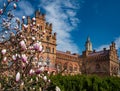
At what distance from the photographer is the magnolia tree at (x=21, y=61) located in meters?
3.39

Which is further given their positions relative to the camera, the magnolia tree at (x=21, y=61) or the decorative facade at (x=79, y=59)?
the decorative facade at (x=79, y=59)

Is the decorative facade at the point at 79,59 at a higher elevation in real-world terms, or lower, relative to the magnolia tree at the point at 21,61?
higher

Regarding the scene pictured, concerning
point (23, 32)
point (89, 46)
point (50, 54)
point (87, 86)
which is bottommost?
point (87, 86)

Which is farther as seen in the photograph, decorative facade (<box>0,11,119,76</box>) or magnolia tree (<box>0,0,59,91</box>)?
decorative facade (<box>0,11,119,76</box>)

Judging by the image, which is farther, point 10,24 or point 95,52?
point 95,52

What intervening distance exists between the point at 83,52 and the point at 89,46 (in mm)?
11686

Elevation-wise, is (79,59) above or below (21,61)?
above

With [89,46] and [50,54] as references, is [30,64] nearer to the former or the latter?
[50,54]

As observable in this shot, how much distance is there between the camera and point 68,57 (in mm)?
53438

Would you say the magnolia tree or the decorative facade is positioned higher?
the decorative facade

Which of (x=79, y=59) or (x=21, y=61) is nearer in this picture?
(x=21, y=61)

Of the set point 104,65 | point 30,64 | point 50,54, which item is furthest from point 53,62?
point 30,64

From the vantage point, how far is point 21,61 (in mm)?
3432

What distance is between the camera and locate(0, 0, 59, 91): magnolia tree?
11.1ft
